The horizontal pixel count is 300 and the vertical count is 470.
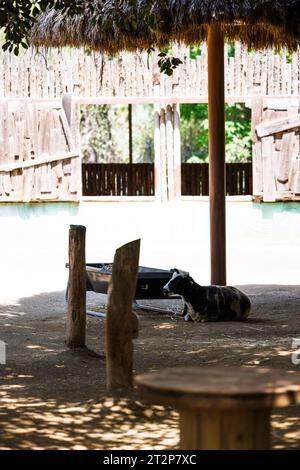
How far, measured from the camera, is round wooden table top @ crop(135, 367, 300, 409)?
13.3 ft

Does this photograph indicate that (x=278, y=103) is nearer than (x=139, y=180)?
Yes

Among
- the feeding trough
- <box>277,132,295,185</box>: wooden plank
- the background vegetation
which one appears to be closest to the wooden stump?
the feeding trough

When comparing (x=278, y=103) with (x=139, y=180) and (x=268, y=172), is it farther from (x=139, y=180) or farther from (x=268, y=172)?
(x=139, y=180)

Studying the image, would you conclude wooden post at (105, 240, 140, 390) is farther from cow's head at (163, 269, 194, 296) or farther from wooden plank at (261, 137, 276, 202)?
wooden plank at (261, 137, 276, 202)

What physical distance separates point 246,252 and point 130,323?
10.3m

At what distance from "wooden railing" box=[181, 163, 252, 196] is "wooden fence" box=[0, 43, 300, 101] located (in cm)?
212

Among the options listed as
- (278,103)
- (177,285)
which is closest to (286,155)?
(278,103)

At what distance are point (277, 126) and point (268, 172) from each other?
758 mm

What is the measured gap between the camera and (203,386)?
4.18m

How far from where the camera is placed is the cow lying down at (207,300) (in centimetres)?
1061

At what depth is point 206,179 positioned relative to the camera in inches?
773
